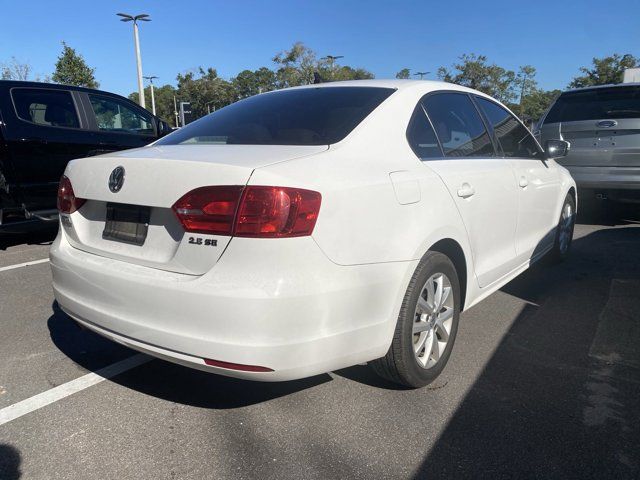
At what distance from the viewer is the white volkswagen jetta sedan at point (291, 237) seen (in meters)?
1.95

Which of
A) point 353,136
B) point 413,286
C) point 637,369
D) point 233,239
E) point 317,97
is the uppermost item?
point 317,97

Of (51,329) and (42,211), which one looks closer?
(51,329)

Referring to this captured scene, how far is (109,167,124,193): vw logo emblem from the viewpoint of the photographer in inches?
90.9

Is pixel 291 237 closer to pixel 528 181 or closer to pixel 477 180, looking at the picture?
pixel 477 180

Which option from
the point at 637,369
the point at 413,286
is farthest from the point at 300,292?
the point at 637,369

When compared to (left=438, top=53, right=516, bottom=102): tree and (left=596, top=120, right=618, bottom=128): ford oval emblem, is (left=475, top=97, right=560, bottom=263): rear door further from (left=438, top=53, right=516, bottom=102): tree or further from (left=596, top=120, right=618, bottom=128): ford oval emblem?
(left=438, top=53, right=516, bottom=102): tree

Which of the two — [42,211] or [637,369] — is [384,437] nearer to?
[637,369]

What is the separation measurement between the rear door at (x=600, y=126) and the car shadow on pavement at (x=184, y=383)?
562 cm

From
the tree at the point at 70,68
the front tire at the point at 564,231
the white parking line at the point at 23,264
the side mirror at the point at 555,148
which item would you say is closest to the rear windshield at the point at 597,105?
the front tire at the point at 564,231

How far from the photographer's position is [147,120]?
283 inches

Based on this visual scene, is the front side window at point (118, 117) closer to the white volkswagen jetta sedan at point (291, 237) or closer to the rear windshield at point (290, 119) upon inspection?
the rear windshield at point (290, 119)

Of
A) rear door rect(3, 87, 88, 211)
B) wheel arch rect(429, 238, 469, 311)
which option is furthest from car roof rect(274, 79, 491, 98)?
rear door rect(3, 87, 88, 211)

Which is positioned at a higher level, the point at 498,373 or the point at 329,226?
the point at 329,226

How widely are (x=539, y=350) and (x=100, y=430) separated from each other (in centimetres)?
253
